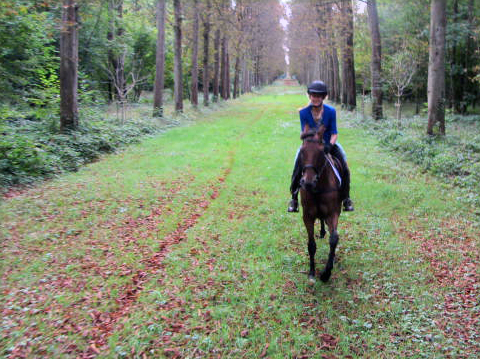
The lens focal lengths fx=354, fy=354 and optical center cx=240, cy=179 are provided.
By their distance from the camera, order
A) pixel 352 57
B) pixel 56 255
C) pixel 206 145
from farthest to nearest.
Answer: pixel 352 57
pixel 206 145
pixel 56 255

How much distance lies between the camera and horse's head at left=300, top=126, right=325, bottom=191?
5.07 m

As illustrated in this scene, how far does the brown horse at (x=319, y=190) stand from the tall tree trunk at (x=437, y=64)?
10915 millimetres

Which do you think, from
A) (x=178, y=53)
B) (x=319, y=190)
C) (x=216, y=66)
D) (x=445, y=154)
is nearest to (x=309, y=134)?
(x=319, y=190)

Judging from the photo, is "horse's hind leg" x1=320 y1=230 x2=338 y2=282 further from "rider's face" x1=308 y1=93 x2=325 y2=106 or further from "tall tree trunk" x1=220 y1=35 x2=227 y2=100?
"tall tree trunk" x1=220 y1=35 x2=227 y2=100

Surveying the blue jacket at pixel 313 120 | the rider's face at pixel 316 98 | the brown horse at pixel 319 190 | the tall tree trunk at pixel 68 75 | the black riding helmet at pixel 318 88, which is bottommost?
the brown horse at pixel 319 190

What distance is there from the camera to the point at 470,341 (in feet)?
14.4

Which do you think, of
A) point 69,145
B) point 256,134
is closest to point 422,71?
point 256,134

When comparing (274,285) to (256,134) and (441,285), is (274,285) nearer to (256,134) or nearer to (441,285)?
(441,285)

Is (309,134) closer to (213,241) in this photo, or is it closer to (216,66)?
(213,241)

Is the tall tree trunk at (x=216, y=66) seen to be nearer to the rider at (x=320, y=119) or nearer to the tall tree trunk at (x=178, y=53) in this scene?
the tall tree trunk at (x=178, y=53)

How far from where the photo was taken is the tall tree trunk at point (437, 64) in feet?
46.4

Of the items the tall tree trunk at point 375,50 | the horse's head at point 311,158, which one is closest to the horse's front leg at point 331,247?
the horse's head at point 311,158

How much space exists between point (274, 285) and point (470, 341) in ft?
8.79

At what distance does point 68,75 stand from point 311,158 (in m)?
12.4
